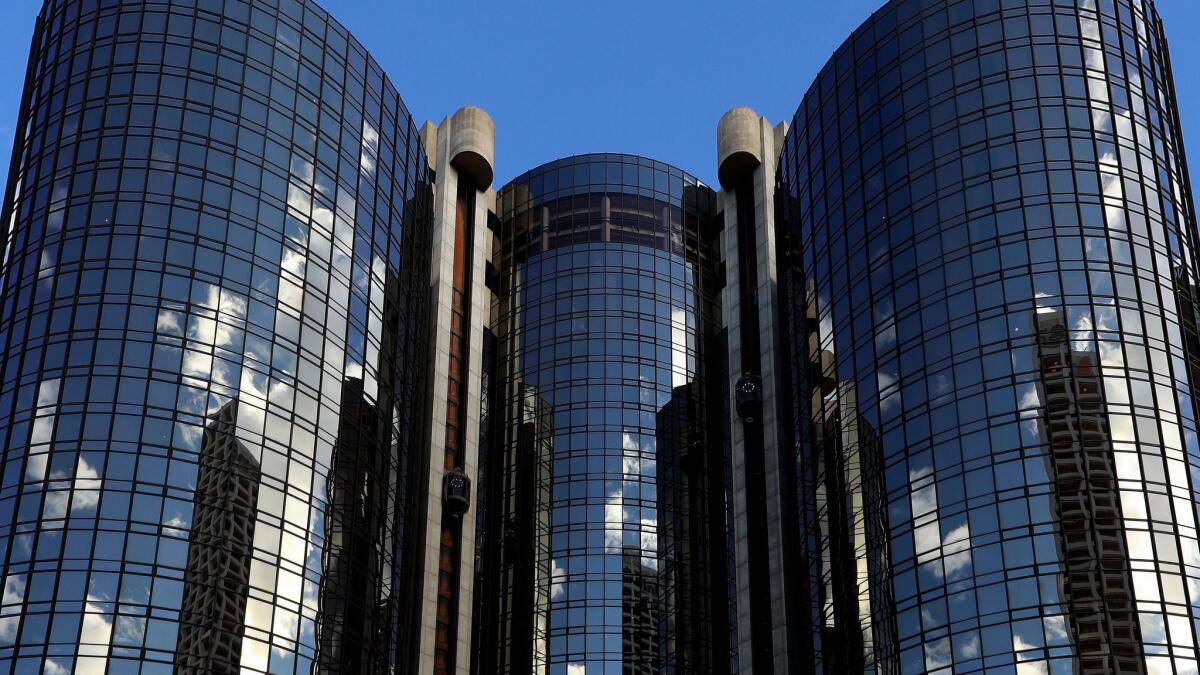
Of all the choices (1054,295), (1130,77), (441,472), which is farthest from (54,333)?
(1130,77)

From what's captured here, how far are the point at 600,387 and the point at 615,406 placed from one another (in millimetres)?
1702

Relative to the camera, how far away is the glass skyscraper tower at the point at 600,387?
6525 cm

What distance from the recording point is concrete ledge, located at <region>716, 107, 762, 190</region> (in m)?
101

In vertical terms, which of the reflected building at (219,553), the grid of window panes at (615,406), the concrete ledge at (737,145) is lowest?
the reflected building at (219,553)

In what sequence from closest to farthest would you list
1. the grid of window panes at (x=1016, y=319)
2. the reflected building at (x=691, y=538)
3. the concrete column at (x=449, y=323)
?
1. the grid of window panes at (x=1016, y=319)
2. the concrete column at (x=449, y=323)
3. the reflected building at (x=691, y=538)

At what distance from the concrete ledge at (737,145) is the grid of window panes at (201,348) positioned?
25418 millimetres

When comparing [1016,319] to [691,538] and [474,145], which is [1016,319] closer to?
[691,538]

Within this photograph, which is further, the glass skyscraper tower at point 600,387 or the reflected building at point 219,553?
the glass skyscraper tower at point 600,387

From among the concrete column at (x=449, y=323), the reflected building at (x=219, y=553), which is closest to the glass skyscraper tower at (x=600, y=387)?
the reflected building at (x=219, y=553)

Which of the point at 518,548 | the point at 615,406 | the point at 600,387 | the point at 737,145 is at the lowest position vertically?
the point at 518,548

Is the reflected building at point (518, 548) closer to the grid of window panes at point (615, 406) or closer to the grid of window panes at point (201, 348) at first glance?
the grid of window panes at point (615, 406)

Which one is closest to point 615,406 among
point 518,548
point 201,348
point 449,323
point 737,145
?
point 518,548

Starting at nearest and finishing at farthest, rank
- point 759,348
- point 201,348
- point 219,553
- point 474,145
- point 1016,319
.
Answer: point 219,553, point 1016,319, point 201,348, point 759,348, point 474,145

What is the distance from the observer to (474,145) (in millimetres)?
102688
